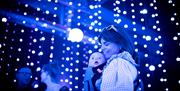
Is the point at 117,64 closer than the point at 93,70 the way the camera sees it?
Yes

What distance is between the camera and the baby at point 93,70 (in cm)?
296

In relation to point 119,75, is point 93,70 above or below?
above

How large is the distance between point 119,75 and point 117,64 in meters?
0.12

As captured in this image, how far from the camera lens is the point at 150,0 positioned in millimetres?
3465

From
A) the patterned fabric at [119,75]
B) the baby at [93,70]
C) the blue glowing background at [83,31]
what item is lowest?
the patterned fabric at [119,75]

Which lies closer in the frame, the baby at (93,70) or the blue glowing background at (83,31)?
the baby at (93,70)

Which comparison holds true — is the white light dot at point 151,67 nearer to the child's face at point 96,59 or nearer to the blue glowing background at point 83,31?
the blue glowing background at point 83,31

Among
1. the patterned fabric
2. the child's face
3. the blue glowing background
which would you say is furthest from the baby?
the patterned fabric

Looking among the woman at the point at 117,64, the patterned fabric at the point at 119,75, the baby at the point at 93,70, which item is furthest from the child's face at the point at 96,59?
the patterned fabric at the point at 119,75

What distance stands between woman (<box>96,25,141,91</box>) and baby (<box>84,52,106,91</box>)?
0.27 ft

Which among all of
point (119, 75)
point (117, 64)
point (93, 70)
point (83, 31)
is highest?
point (83, 31)

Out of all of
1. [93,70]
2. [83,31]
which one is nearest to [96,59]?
[93,70]

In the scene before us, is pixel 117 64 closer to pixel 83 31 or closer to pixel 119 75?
pixel 119 75

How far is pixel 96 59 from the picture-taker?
122 inches
